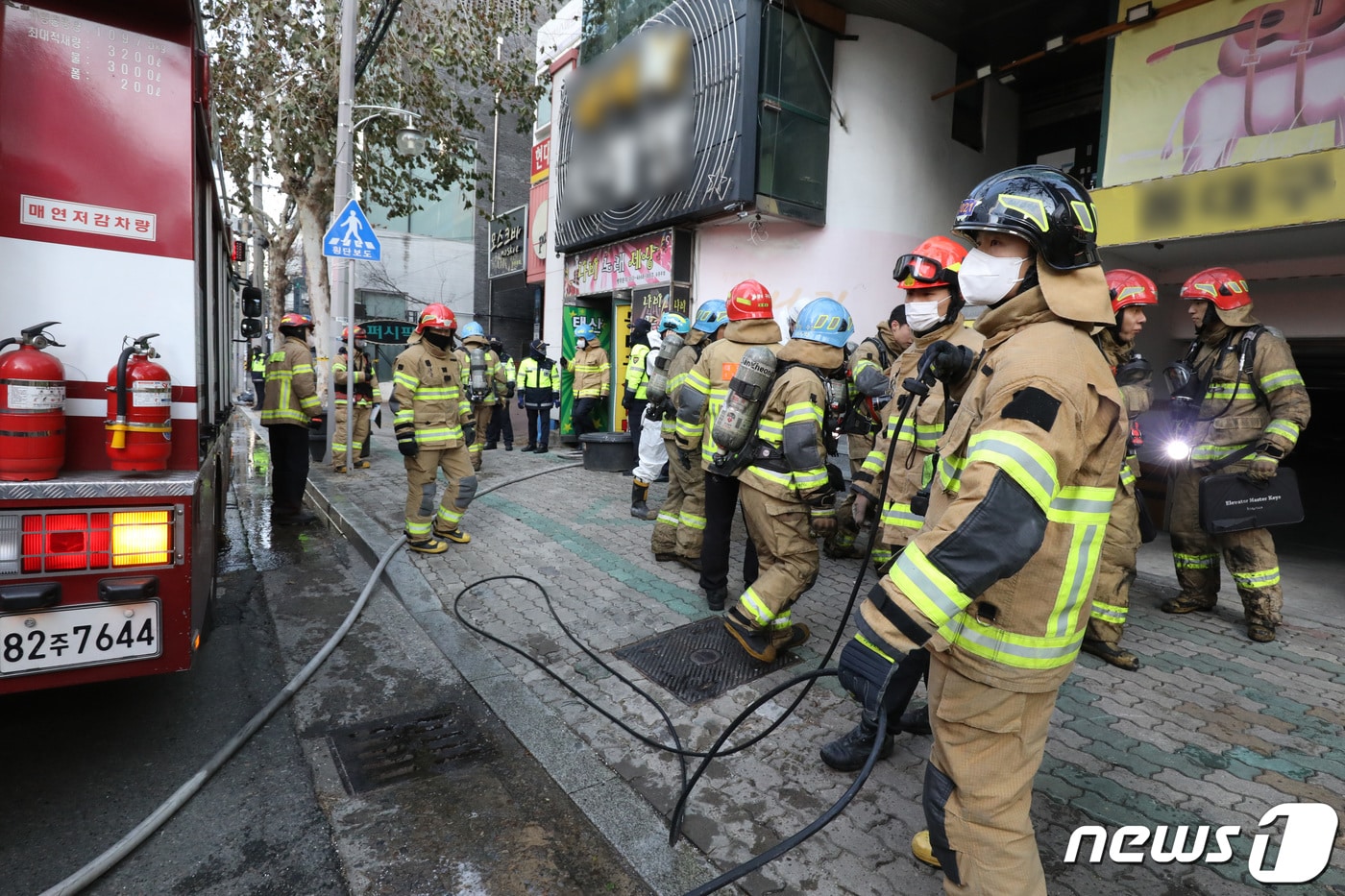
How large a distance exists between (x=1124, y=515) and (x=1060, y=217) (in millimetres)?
2902

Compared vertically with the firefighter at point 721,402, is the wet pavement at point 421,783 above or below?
below

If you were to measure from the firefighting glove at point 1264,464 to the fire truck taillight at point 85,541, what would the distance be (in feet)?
18.2

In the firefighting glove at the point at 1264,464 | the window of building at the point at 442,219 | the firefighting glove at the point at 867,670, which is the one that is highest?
the window of building at the point at 442,219

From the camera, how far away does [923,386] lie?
2.56 m

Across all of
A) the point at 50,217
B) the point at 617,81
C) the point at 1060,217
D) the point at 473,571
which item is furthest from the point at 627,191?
the point at 1060,217

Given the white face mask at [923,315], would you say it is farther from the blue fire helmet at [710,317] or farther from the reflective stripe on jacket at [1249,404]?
the blue fire helmet at [710,317]

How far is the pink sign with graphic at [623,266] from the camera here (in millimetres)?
11039

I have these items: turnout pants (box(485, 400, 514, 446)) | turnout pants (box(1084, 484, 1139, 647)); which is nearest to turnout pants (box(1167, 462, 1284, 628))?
turnout pants (box(1084, 484, 1139, 647))

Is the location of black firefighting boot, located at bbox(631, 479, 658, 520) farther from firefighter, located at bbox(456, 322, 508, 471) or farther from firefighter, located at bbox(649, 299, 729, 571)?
firefighter, located at bbox(456, 322, 508, 471)

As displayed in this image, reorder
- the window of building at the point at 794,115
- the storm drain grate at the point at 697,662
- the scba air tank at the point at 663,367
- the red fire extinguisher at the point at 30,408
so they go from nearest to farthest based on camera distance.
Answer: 1. the red fire extinguisher at the point at 30,408
2. the storm drain grate at the point at 697,662
3. the scba air tank at the point at 663,367
4. the window of building at the point at 794,115

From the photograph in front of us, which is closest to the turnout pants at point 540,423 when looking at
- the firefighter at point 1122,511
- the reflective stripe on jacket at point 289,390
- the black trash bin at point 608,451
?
the black trash bin at point 608,451

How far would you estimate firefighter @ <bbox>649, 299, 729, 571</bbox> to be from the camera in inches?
213

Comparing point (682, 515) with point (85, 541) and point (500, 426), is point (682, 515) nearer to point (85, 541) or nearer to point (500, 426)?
point (85, 541)

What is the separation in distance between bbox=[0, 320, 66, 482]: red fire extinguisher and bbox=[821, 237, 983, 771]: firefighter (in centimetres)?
299
